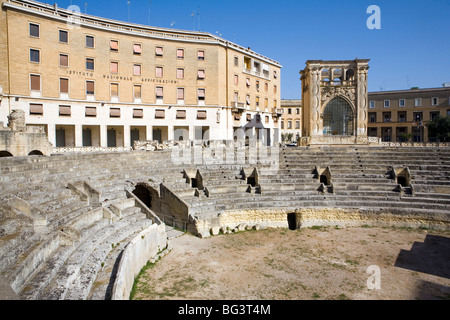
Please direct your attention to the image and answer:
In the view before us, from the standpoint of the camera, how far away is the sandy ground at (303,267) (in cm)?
959

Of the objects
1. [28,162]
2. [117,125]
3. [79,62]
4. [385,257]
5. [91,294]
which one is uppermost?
[79,62]

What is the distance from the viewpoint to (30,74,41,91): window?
2602 cm

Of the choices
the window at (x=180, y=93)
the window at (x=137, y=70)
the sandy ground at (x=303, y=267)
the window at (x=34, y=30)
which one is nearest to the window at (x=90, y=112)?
the window at (x=137, y=70)

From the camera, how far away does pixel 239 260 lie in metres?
12.1

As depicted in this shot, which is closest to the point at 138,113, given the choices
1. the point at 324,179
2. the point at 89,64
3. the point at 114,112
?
the point at 114,112

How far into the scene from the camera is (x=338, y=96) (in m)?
27.8

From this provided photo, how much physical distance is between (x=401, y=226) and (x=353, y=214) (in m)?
2.52

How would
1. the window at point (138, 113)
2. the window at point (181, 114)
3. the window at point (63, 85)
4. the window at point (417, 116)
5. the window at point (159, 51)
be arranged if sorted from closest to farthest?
the window at point (63, 85)
the window at point (138, 113)
the window at point (159, 51)
the window at point (181, 114)
the window at point (417, 116)

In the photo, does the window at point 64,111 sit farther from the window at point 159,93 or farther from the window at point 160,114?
the window at point 159,93

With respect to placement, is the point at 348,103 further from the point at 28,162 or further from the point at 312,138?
the point at 28,162

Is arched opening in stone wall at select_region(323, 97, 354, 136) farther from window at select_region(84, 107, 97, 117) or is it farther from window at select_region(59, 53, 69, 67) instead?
window at select_region(59, 53, 69, 67)

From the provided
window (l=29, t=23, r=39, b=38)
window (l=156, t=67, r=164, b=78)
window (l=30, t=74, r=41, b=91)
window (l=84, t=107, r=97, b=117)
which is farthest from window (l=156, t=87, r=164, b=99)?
window (l=29, t=23, r=39, b=38)

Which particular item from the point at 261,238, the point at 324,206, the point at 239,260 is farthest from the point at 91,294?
the point at 324,206

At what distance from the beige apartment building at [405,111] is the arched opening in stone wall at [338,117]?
28.0m
